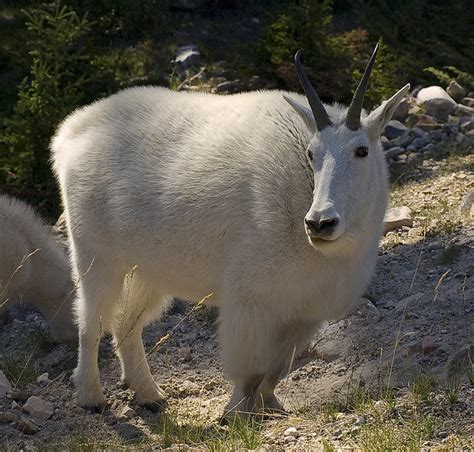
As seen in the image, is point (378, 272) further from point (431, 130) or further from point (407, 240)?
point (431, 130)

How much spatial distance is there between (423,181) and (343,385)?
4.29m

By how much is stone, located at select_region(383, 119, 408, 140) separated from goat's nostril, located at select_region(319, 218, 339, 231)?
699cm

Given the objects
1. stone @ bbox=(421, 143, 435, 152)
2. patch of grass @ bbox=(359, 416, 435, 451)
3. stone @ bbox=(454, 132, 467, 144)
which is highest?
patch of grass @ bbox=(359, 416, 435, 451)

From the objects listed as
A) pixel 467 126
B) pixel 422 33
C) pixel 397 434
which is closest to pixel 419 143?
pixel 467 126

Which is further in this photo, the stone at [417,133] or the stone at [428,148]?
the stone at [417,133]

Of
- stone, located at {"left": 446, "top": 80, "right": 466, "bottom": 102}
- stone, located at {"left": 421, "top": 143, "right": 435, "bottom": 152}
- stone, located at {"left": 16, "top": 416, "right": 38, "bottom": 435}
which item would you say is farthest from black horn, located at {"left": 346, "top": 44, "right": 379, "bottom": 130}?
stone, located at {"left": 446, "top": 80, "right": 466, "bottom": 102}

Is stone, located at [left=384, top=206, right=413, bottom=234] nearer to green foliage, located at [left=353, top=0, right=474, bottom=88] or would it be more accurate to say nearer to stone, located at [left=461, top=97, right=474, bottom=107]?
stone, located at [left=461, top=97, right=474, bottom=107]

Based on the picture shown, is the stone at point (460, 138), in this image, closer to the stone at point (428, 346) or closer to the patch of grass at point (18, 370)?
the stone at point (428, 346)

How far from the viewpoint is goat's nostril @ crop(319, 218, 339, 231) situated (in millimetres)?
5582

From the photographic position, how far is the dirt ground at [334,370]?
226 inches

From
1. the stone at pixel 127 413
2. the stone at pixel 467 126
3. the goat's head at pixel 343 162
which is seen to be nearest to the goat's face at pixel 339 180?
the goat's head at pixel 343 162

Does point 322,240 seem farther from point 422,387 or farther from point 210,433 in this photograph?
point 210,433

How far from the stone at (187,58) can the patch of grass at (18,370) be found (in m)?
7.79

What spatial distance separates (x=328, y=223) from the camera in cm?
561
